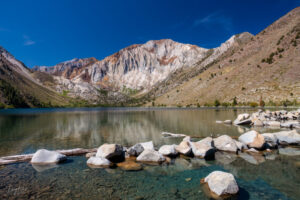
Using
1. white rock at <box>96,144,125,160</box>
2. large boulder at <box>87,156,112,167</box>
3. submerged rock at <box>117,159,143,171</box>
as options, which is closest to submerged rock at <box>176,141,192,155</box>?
submerged rock at <box>117,159,143,171</box>

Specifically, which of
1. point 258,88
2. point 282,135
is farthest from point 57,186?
point 258,88

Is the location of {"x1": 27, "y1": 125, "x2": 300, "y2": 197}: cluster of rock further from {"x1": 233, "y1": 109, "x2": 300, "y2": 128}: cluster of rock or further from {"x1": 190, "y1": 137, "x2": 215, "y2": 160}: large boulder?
{"x1": 233, "y1": 109, "x2": 300, "y2": 128}: cluster of rock

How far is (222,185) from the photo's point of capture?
35.2 feet

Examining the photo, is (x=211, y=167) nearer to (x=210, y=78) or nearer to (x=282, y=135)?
(x=282, y=135)

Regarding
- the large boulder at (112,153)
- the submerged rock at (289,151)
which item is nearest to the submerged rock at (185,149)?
the large boulder at (112,153)

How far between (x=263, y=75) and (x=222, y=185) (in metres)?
137

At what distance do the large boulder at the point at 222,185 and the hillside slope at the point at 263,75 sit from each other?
348 ft

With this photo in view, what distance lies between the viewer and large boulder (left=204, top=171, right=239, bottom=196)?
34.5 feet

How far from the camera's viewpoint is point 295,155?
747 inches

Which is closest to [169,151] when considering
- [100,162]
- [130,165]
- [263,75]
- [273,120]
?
[130,165]

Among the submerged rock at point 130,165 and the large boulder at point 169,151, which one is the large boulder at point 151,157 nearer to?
the submerged rock at point 130,165

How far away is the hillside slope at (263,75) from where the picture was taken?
105m

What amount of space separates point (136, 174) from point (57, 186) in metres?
5.82

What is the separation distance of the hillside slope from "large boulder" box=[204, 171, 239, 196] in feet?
348
